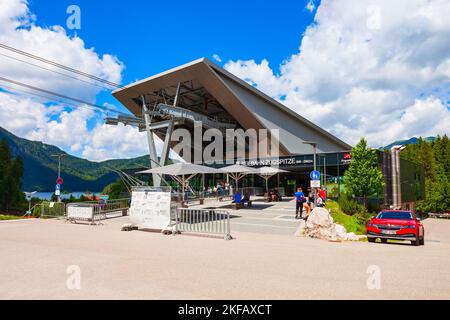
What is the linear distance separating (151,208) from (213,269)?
725 cm

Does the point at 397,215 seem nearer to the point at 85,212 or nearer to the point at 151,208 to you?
the point at 151,208

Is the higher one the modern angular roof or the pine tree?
the modern angular roof

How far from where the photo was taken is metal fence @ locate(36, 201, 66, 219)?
59.0 feet

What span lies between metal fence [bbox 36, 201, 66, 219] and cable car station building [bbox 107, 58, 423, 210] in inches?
848

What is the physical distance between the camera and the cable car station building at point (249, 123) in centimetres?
3147

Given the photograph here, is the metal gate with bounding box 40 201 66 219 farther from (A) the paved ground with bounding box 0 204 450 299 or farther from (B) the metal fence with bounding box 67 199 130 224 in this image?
(A) the paved ground with bounding box 0 204 450 299

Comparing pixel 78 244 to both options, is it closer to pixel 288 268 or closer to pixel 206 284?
pixel 206 284

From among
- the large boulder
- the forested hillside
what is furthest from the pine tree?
the forested hillside

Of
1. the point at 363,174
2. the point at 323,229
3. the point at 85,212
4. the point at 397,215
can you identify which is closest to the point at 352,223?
the point at 397,215

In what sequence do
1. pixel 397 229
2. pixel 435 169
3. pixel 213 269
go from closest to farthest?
1. pixel 213 269
2. pixel 397 229
3. pixel 435 169

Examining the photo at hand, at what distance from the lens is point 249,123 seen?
41.4 m

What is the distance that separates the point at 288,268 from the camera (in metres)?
6.54

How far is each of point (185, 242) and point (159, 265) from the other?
11.5 ft
